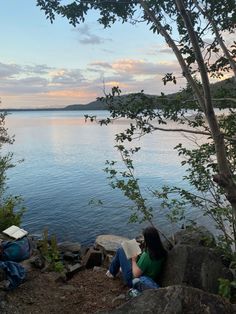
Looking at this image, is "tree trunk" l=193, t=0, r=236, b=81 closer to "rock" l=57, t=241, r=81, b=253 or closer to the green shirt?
the green shirt

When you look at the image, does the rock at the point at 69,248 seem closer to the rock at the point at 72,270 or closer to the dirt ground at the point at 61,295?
the rock at the point at 72,270

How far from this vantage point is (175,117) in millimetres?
7828

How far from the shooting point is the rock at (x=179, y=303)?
479 centimetres

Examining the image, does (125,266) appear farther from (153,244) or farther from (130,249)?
(153,244)

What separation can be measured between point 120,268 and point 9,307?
315 centimetres

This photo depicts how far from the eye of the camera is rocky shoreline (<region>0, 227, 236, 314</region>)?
4883 mm

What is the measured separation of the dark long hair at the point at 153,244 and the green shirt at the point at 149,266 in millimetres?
110

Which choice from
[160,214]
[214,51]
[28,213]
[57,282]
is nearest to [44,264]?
[57,282]

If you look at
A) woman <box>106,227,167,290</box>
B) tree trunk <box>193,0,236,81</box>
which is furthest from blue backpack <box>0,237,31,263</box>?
tree trunk <box>193,0,236,81</box>

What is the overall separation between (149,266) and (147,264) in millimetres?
79

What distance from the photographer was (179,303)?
483 centimetres

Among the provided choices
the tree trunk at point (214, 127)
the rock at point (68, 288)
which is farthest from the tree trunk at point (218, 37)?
the rock at point (68, 288)

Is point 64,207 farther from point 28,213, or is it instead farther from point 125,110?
point 125,110

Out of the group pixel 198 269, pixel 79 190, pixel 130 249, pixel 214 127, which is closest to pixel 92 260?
pixel 130 249
